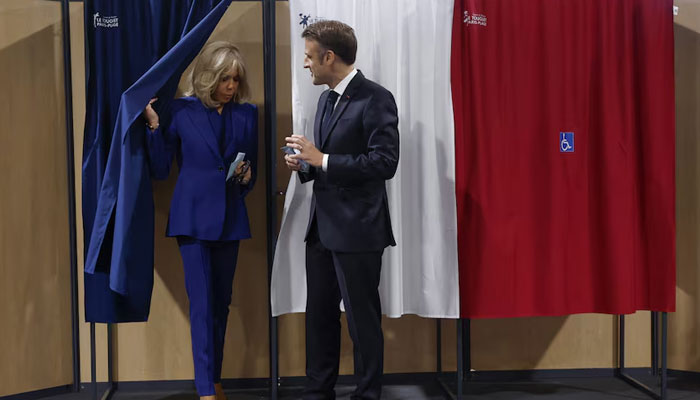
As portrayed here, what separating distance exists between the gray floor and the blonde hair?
4.95 ft

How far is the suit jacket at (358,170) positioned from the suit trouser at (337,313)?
9 centimetres

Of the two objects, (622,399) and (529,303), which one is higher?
(529,303)

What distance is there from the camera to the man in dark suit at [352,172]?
117 inches

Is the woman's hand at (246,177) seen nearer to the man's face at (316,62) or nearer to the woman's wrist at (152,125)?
the woman's wrist at (152,125)

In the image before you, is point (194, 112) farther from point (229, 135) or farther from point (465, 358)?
point (465, 358)

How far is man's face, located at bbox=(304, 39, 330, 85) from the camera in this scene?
3.05 m

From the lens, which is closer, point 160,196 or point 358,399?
point 358,399

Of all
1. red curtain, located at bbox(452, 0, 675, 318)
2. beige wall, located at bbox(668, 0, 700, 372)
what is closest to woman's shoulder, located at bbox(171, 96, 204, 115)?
red curtain, located at bbox(452, 0, 675, 318)

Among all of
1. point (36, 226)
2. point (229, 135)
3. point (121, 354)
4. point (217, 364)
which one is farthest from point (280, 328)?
point (36, 226)

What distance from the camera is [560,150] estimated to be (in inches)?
135

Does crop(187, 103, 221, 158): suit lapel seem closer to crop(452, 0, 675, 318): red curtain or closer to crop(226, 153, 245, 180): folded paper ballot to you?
crop(226, 153, 245, 180): folded paper ballot

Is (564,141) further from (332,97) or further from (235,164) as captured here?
(235,164)

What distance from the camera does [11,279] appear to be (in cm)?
356

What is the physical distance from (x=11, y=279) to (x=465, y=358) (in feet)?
7.88
